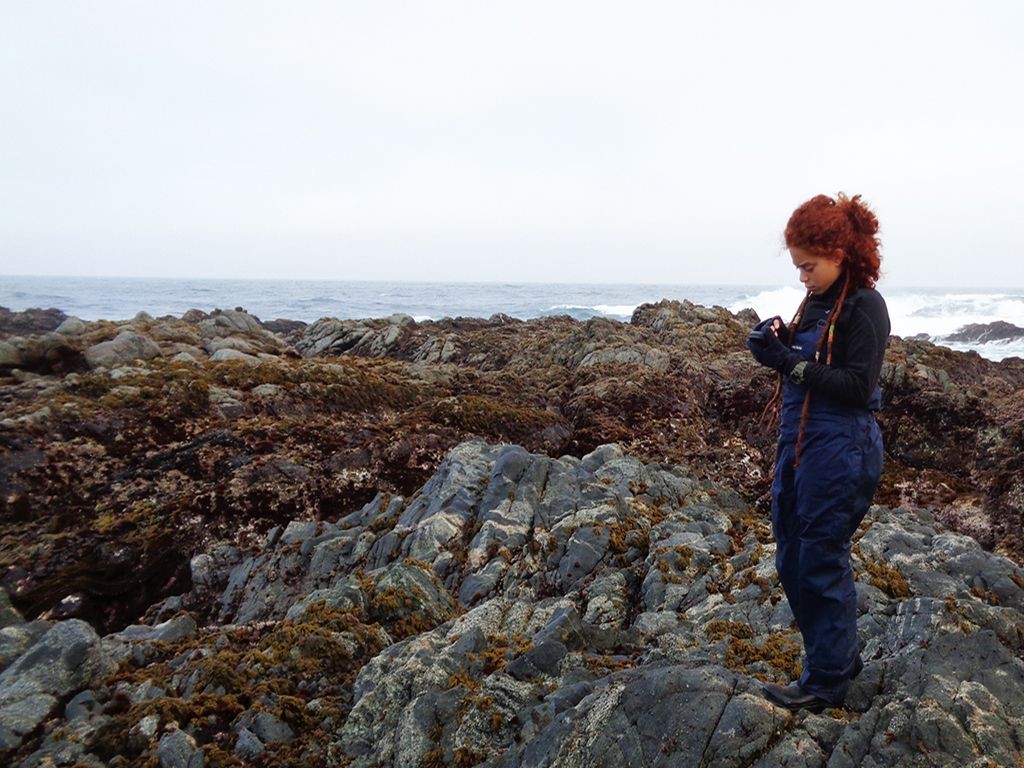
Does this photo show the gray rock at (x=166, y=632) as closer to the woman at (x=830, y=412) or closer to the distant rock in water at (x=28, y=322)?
the woman at (x=830, y=412)

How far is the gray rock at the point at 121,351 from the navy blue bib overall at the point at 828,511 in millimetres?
27064

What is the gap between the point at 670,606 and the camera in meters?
7.30

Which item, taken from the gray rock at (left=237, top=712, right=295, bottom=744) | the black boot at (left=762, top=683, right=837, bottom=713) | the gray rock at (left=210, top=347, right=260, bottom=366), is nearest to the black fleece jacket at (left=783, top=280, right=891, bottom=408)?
the black boot at (left=762, top=683, right=837, bottom=713)

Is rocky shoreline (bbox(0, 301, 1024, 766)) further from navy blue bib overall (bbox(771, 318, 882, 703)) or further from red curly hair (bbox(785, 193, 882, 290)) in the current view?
red curly hair (bbox(785, 193, 882, 290))

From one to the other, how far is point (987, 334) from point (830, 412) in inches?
2863

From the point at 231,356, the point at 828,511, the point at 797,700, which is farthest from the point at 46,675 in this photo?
the point at 231,356

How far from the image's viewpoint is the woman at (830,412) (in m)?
4.09

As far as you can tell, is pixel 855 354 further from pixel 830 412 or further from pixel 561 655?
pixel 561 655

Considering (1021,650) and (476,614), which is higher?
(1021,650)

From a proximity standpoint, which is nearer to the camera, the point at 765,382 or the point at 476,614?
the point at 476,614

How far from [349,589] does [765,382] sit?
18.1 m

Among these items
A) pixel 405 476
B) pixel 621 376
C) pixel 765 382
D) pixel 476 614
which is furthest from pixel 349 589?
pixel 765 382

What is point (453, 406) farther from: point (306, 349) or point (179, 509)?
point (306, 349)

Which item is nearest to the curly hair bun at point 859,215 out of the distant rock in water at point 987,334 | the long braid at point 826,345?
the long braid at point 826,345
